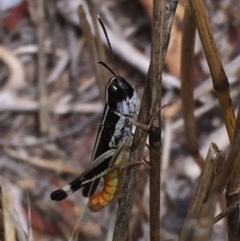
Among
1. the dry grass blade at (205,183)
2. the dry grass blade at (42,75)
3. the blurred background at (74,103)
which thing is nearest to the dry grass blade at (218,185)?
the dry grass blade at (205,183)

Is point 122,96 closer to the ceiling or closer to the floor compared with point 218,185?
closer to the ceiling

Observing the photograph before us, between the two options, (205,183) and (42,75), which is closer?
(205,183)

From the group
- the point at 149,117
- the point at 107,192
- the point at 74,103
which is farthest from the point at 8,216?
the point at 74,103

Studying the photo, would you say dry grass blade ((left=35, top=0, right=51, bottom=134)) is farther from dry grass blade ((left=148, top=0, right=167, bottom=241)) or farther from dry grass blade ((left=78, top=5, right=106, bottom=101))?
dry grass blade ((left=148, top=0, right=167, bottom=241))

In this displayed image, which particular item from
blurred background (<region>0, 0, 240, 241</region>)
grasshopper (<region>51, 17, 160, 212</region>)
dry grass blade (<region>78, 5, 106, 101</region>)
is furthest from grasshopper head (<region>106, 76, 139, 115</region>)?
blurred background (<region>0, 0, 240, 241</region>)

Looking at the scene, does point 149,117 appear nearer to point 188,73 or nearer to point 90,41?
point 188,73

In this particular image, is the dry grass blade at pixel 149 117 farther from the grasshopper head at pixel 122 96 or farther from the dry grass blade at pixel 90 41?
the dry grass blade at pixel 90 41

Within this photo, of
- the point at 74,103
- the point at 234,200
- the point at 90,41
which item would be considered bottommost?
the point at 234,200

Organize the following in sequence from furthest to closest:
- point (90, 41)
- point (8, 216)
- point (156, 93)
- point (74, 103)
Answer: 1. point (74, 103)
2. point (90, 41)
3. point (8, 216)
4. point (156, 93)
